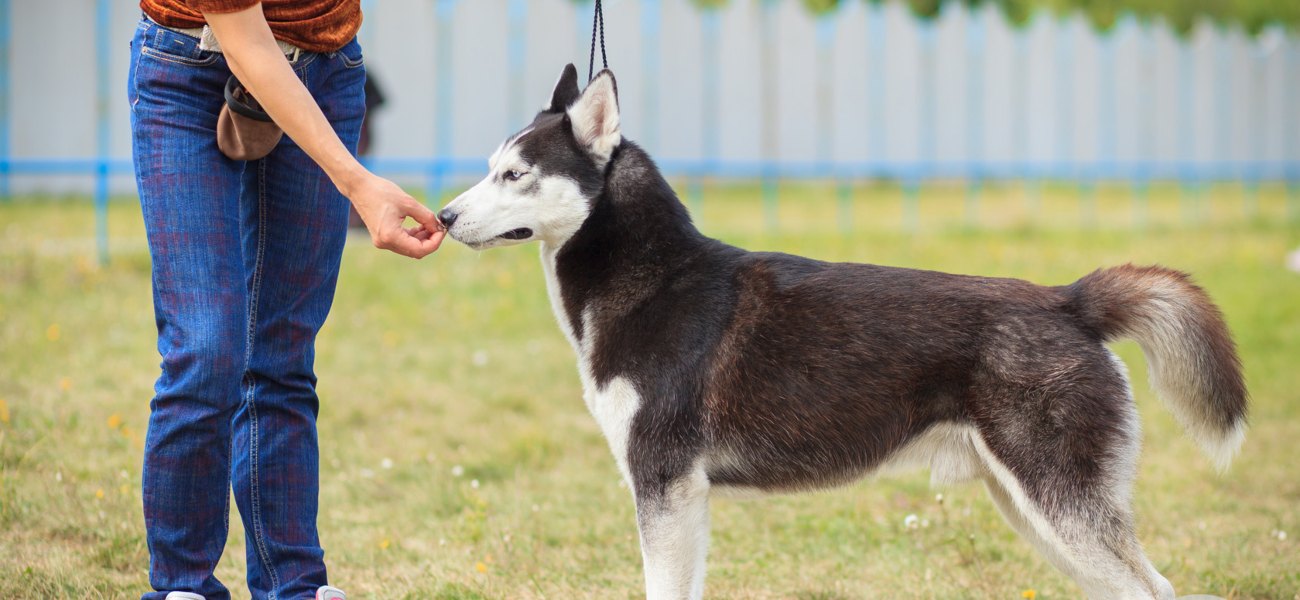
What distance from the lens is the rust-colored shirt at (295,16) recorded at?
2783mm

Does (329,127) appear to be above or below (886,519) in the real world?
above

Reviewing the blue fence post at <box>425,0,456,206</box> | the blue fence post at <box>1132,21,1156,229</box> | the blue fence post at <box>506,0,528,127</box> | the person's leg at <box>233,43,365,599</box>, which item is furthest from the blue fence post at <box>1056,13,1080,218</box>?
the person's leg at <box>233,43,365,599</box>

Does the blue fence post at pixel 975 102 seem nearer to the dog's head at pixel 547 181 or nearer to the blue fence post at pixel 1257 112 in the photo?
the blue fence post at pixel 1257 112

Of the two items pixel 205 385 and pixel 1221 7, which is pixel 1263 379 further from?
pixel 1221 7

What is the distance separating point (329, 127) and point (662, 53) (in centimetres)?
1065

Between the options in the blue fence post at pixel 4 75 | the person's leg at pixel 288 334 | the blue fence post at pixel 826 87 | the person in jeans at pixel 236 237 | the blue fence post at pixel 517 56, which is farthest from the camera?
the blue fence post at pixel 826 87

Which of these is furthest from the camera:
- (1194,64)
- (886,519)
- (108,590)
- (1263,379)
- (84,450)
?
(1194,64)

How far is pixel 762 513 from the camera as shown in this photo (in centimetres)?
506

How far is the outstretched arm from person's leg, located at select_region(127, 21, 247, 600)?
0.68 ft

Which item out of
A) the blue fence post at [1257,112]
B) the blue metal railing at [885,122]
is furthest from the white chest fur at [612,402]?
the blue fence post at [1257,112]

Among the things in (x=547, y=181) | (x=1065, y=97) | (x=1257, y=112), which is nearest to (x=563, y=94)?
(x=547, y=181)

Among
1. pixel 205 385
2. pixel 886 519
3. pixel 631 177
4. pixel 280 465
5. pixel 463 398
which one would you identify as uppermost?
pixel 631 177

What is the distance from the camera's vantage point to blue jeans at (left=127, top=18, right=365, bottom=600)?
2924 millimetres

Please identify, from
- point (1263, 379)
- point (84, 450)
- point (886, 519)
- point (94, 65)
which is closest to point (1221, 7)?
point (1263, 379)
